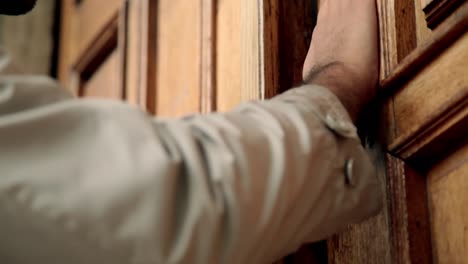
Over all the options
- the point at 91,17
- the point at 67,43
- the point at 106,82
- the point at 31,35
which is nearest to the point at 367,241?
the point at 106,82

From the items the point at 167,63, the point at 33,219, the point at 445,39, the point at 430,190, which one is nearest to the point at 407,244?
the point at 430,190

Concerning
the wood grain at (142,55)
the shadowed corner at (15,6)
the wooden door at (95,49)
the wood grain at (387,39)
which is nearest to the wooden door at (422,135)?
the wood grain at (387,39)

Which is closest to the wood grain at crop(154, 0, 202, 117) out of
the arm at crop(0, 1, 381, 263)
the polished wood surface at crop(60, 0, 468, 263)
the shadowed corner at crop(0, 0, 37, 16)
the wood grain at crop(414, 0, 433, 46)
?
the polished wood surface at crop(60, 0, 468, 263)

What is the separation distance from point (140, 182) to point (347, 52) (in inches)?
13.3

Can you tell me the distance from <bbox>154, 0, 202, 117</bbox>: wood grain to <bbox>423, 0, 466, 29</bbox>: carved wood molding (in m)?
0.49

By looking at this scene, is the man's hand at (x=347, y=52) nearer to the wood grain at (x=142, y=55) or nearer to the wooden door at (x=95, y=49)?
the wood grain at (x=142, y=55)

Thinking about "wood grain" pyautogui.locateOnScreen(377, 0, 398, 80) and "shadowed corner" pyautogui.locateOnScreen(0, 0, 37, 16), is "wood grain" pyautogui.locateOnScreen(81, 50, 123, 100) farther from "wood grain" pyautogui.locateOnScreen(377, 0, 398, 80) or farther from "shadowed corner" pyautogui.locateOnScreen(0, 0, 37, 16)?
"wood grain" pyautogui.locateOnScreen(377, 0, 398, 80)

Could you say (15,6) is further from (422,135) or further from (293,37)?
(422,135)

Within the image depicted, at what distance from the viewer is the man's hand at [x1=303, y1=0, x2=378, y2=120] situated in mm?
974

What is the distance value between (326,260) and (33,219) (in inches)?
16.4

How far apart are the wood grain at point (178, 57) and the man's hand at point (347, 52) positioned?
0.35 m

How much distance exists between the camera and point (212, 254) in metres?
0.78

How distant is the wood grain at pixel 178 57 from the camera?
1.42 meters

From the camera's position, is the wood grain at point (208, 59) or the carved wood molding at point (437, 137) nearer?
the carved wood molding at point (437, 137)
